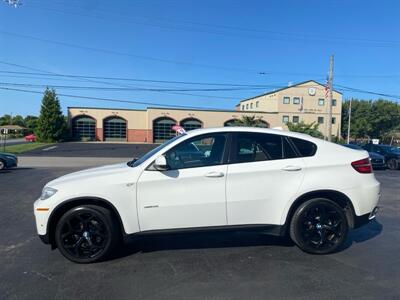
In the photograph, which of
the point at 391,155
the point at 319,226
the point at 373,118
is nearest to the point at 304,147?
the point at 319,226

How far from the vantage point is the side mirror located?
4.20 m

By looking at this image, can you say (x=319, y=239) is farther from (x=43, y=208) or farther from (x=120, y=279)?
(x=43, y=208)

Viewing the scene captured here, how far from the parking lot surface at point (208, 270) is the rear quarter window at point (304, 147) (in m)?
1.41

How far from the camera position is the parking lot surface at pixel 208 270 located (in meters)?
3.55

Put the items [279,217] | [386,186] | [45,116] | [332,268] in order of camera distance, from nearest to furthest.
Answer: [332,268] < [279,217] < [386,186] < [45,116]

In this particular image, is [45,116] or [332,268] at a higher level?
[45,116]

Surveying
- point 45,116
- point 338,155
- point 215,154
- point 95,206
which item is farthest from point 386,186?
point 45,116

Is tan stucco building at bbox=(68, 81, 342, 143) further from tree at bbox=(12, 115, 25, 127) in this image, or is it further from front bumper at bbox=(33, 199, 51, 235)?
tree at bbox=(12, 115, 25, 127)

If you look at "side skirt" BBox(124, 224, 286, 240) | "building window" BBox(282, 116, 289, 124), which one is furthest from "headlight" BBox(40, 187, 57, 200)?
"building window" BBox(282, 116, 289, 124)

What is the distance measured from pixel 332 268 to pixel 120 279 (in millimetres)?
2593

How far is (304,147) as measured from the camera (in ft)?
15.5

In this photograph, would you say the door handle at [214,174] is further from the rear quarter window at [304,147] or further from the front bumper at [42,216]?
the front bumper at [42,216]

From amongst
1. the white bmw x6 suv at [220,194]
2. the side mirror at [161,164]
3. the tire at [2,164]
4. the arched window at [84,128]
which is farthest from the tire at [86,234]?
the arched window at [84,128]

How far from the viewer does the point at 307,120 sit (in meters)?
62.6
